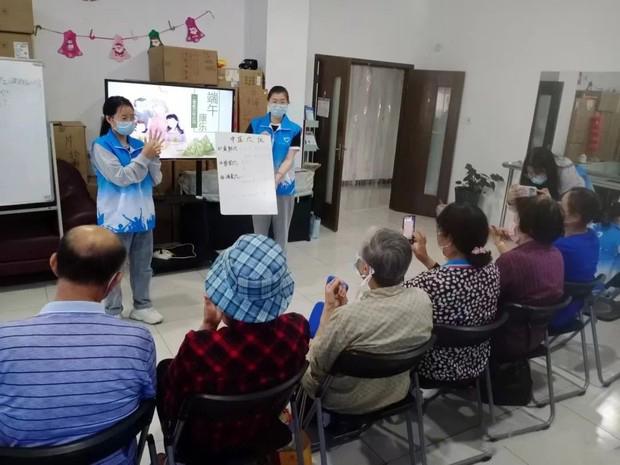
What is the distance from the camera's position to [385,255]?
161 cm

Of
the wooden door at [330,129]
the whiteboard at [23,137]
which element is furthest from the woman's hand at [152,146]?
the wooden door at [330,129]

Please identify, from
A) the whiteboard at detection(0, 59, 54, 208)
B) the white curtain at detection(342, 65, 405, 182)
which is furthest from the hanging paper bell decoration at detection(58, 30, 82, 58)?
the white curtain at detection(342, 65, 405, 182)

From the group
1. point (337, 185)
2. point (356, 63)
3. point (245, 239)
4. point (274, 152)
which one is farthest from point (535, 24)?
point (245, 239)

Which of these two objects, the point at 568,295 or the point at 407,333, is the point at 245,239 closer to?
the point at 407,333

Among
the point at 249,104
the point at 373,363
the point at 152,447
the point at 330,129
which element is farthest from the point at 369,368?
the point at 330,129

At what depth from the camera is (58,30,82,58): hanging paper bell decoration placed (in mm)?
4285

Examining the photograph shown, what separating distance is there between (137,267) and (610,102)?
12.7 feet

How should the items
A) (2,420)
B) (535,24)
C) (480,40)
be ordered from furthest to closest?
1. (480,40)
2. (535,24)
3. (2,420)

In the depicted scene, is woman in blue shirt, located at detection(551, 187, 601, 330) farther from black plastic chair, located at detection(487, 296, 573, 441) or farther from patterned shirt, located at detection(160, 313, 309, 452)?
patterned shirt, located at detection(160, 313, 309, 452)

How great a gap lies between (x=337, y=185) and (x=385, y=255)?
4.01m

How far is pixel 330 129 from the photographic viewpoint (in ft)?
18.8

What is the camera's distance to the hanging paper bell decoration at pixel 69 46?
4285 millimetres

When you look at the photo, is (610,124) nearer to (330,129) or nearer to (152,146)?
(330,129)

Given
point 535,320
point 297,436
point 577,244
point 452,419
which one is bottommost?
point 452,419
